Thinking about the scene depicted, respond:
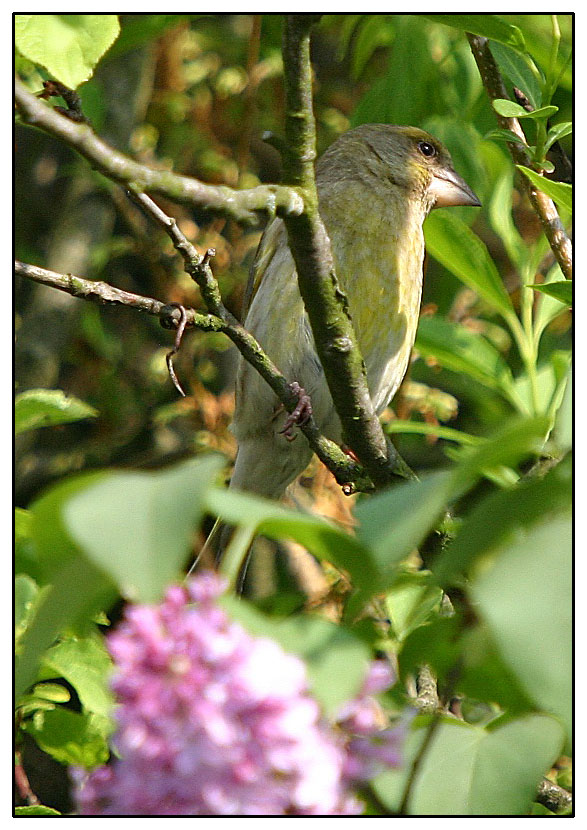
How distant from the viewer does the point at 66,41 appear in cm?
150

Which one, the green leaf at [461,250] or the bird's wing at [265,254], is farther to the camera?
the bird's wing at [265,254]

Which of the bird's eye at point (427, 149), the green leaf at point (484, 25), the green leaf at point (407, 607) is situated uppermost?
the bird's eye at point (427, 149)

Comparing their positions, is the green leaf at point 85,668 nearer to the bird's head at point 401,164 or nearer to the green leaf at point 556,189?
the green leaf at point 556,189

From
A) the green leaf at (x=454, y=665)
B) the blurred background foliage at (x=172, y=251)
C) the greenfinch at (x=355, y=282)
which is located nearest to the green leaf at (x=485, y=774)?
the green leaf at (x=454, y=665)

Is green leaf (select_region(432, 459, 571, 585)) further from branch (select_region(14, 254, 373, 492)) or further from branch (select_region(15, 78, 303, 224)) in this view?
branch (select_region(14, 254, 373, 492))

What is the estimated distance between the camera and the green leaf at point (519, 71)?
1989 mm

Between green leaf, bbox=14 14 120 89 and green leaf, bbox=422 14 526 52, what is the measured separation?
1.68 feet

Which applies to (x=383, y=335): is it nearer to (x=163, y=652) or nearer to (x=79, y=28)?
(x=79, y=28)

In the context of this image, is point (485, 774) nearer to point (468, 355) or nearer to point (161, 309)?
point (161, 309)

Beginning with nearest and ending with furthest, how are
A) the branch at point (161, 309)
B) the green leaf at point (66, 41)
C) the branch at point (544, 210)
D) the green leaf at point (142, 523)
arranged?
the green leaf at point (142, 523) → the green leaf at point (66, 41) → the branch at point (161, 309) → the branch at point (544, 210)

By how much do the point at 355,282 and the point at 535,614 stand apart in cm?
223

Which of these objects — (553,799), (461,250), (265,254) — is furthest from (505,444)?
(265,254)

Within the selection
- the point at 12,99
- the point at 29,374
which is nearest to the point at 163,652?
the point at 12,99

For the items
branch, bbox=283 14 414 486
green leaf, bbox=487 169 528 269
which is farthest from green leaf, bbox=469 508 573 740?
green leaf, bbox=487 169 528 269
